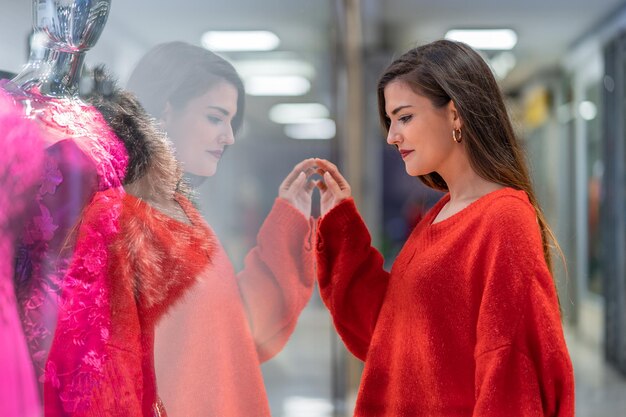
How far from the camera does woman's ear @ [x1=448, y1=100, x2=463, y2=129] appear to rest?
1.11 metres

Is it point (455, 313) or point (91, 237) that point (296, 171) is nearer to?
point (455, 313)

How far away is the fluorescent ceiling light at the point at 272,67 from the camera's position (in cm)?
123

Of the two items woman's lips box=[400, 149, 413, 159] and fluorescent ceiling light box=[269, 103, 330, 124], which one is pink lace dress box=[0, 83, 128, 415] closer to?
A: woman's lips box=[400, 149, 413, 159]

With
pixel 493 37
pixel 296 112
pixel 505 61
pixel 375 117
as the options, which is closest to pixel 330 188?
pixel 296 112

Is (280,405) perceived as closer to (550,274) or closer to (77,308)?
(550,274)

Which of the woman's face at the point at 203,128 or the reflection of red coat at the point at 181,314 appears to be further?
the woman's face at the point at 203,128

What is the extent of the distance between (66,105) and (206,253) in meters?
0.31

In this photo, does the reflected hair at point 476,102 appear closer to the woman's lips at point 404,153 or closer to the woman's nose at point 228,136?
the woman's lips at point 404,153

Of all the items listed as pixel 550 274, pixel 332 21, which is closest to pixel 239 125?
pixel 550 274

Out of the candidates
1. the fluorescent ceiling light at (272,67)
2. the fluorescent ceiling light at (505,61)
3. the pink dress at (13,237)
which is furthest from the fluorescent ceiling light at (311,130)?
the fluorescent ceiling light at (505,61)

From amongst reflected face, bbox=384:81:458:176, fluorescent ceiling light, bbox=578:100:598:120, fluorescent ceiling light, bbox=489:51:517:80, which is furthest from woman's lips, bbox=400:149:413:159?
fluorescent ceiling light, bbox=578:100:598:120

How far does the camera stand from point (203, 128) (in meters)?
1.01

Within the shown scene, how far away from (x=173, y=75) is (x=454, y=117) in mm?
436

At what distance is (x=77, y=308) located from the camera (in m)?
0.78
